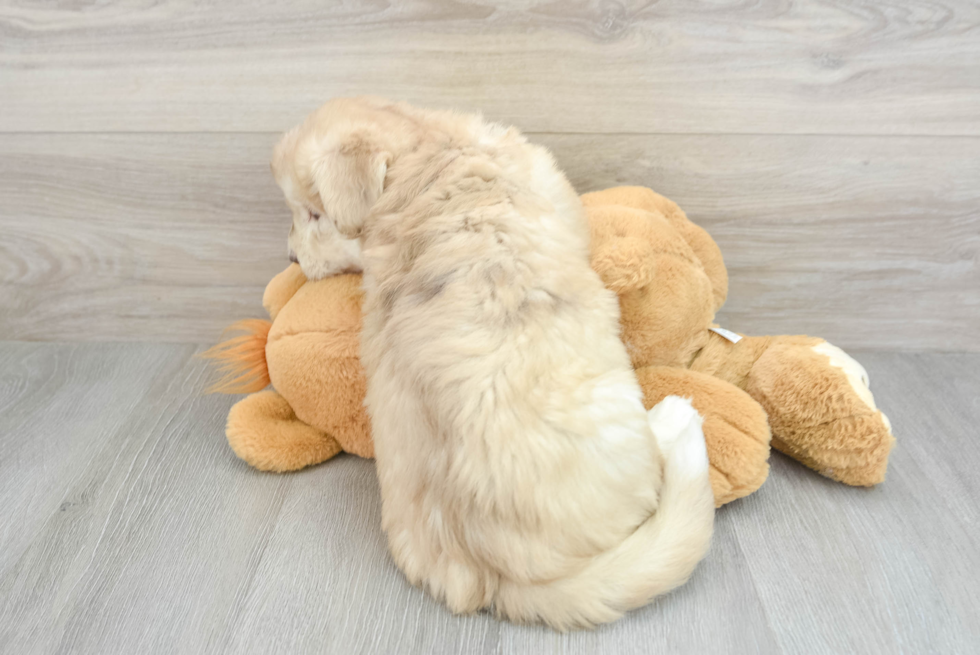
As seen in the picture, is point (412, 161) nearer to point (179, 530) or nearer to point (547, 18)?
point (547, 18)

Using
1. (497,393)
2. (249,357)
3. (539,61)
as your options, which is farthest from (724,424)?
(249,357)

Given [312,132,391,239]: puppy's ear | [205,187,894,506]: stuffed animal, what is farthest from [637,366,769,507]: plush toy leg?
[312,132,391,239]: puppy's ear

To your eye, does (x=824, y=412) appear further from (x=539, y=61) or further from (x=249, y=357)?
(x=249, y=357)

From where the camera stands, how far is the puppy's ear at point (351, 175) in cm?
92

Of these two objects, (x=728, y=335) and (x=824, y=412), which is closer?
(x=824, y=412)

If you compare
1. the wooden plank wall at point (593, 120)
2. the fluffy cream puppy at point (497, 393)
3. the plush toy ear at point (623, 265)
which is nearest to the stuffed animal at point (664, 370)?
the plush toy ear at point (623, 265)

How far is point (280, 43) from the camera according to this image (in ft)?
4.08

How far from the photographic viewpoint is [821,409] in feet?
3.53

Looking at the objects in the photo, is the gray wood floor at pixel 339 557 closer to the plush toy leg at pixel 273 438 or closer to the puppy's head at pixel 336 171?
the plush toy leg at pixel 273 438

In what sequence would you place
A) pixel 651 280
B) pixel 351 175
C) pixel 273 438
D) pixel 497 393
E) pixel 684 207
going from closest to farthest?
1. pixel 497 393
2. pixel 351 175
3. pixel 651 280
4. pixel 273 438
5. pixel 684 207

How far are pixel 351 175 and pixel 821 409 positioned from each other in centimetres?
83

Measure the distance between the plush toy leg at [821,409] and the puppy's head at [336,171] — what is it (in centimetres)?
65

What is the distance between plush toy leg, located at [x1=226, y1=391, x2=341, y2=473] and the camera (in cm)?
117

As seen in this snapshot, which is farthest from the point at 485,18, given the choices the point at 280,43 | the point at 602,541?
the point at 602,541
